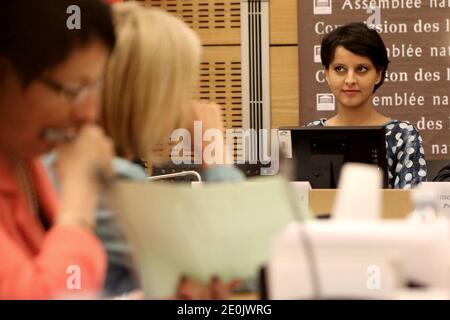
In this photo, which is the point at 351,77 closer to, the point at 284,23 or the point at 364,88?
the point at 364,88

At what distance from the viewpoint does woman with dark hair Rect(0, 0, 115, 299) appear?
0.87 meters

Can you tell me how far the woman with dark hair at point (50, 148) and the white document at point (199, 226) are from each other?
0.25 ft

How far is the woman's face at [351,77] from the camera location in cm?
221

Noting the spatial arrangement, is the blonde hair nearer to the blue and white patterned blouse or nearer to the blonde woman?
the blonde woman

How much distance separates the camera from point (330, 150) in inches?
77.5

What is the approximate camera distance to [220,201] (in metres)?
0.80

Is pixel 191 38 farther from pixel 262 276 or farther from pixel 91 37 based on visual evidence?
pixel 262 276

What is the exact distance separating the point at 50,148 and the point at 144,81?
0.45 feet

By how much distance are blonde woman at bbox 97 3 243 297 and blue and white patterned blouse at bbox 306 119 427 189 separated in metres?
1.18

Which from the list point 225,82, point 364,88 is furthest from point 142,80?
point 364,88

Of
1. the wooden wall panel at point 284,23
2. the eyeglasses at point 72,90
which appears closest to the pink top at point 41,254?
the eyeglasses at point 72,90

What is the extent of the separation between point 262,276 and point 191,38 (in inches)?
13.7
